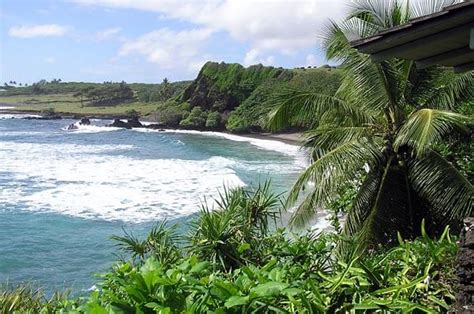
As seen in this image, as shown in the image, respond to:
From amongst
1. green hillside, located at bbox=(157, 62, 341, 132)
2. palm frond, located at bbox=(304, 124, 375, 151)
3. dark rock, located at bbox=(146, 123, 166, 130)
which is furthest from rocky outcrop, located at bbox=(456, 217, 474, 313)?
dark rock, located at bbox=(146, 123, 166, 130)

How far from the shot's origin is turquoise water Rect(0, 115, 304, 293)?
2018 cm

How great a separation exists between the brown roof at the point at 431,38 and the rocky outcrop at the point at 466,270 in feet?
3.73

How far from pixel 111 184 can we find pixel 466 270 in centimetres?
3139

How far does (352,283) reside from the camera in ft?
12.1

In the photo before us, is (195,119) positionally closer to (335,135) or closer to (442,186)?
(335,135)

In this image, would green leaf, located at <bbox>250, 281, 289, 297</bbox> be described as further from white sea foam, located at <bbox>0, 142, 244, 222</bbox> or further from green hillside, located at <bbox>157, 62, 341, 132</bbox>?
green hillside, located at <bbox>157, 62, 341, 132</bbox>

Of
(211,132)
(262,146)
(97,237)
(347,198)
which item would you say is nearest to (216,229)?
(347,198)

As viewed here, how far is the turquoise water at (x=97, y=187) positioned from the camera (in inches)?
795

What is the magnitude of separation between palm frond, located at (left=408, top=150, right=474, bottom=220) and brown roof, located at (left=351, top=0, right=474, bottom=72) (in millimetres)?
4429

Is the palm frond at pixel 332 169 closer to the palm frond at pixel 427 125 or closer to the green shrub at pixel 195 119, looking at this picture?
the palm frond at pixel 427 125

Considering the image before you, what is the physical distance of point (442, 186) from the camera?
885 cm

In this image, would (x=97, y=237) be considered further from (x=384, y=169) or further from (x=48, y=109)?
(x=48, y=109)

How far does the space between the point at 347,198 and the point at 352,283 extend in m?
7.11

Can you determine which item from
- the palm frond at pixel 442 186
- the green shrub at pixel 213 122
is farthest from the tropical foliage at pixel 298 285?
the green shrub at pixel 213 122
